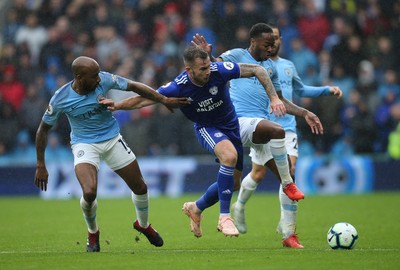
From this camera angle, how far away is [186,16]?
23156mm

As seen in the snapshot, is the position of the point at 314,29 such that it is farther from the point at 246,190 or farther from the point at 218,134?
the point at 218,134

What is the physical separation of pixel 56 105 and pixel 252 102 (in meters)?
2.79

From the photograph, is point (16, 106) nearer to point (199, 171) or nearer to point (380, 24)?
point (199, 171)

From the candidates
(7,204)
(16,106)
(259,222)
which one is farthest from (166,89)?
(16,106)

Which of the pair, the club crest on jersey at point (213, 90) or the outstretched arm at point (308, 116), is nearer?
the club crest on jersey at point (213, 90)

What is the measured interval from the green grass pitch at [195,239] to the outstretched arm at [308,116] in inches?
56.9

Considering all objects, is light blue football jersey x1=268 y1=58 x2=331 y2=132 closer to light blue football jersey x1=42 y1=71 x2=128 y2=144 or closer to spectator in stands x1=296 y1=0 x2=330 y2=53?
light blue football jersey x1=42 y1=71 x2=128 y2=144

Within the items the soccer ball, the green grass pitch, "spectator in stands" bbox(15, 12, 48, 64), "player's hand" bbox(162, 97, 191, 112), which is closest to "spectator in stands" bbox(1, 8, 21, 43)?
"spectator in stands" bbox(15, 12, 48, 64)

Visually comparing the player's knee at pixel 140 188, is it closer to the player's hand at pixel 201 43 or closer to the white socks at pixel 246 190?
the player's hand at pixel 201 43

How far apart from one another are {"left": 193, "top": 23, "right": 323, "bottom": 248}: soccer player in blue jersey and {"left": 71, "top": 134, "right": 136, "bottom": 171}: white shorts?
1.58m

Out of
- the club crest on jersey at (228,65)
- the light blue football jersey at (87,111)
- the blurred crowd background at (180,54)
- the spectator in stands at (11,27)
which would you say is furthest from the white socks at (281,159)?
the spectator in stands at (11,27)

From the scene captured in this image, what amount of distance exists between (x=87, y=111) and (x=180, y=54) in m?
11.9

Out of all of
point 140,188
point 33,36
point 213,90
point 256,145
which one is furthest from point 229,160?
point 33,36

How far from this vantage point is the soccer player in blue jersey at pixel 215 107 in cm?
1027
